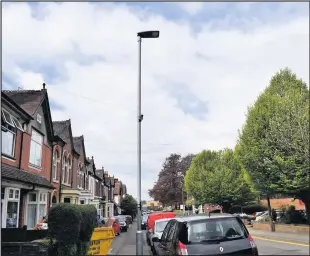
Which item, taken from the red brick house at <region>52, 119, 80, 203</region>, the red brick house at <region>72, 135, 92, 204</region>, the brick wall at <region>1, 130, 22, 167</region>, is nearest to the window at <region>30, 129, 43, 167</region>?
the brick wall at <region>1, 130, 22, 167</region>

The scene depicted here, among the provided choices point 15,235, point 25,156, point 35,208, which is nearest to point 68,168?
point 35,208

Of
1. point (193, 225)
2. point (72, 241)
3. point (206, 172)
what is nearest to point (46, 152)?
point (72, 241)


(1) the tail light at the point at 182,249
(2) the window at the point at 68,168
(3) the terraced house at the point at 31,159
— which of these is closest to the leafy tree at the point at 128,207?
(3) the terraced house at the point at 31,159

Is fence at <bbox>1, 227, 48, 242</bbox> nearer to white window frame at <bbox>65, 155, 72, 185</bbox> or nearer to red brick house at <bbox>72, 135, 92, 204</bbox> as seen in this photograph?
white window frame at <bbox>65, 155, 72, 185</bbox>

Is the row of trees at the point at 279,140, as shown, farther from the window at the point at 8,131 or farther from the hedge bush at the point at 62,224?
the window at the point at 8,131

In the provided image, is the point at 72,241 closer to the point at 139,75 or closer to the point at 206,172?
the point at 139,75

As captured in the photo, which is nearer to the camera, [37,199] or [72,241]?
[72,241]

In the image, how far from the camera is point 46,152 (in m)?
23.3

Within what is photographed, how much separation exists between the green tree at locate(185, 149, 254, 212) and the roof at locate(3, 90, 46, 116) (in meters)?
26.7

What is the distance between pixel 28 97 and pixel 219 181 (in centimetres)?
2895

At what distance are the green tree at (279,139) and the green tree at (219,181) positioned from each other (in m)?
15.9

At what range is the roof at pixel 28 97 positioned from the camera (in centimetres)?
2073

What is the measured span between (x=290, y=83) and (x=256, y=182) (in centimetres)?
774

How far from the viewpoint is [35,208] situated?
20.5m
